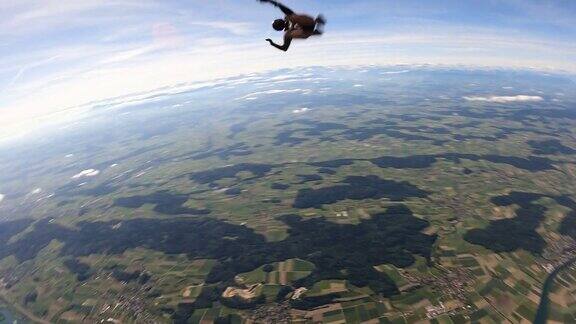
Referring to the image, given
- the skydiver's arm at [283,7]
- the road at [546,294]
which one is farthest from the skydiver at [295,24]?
the road at [546,294]

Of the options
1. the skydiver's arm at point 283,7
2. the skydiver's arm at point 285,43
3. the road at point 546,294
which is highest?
the skydiver's arm at point 283,7

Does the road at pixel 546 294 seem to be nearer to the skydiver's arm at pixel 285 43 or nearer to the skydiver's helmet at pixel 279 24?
the skydiver's arm at pixel 285 43

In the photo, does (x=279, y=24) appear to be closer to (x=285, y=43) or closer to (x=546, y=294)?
(x=285, y=43)

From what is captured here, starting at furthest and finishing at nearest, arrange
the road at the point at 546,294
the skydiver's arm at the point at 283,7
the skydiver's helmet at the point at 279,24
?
the road at the point at 546,294, the skydiver's helmet at the point at 279,24, the skydiver's arm at the point at 283,7

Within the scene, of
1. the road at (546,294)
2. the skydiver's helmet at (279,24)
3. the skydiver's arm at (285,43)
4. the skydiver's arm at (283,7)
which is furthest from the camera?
the road at (546,294)

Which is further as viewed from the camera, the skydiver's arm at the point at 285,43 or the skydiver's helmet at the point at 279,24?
the skydiver's arm at the point at 285,43

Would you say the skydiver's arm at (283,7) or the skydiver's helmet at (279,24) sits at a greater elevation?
the skydiver's arm at (283,7)

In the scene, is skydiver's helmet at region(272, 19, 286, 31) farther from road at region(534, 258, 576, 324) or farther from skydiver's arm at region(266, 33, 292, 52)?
road at region(534, 258, 576, 324)

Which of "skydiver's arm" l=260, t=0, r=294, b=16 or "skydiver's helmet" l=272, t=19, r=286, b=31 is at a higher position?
"skydiver's arm" l=260, t=0, r=294, b=16

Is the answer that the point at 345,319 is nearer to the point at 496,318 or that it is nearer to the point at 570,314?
the point at 496,318

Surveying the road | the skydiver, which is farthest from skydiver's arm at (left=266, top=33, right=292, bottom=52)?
the road
